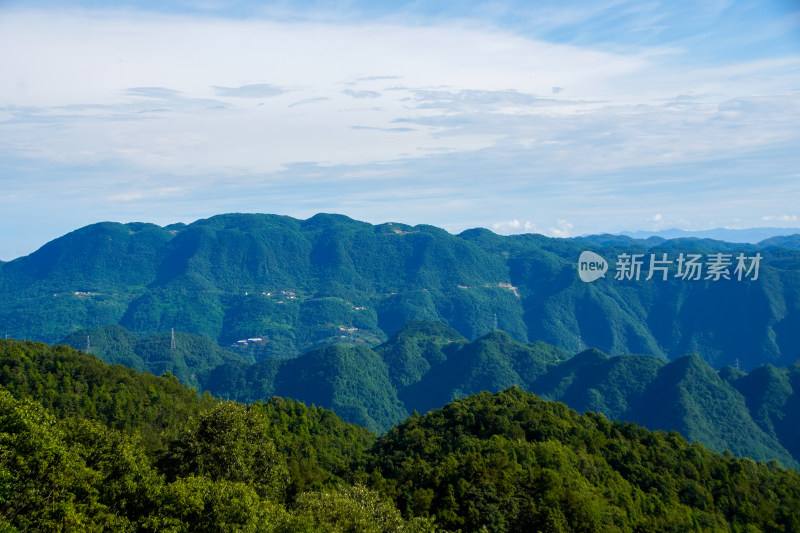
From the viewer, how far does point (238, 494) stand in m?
38.3

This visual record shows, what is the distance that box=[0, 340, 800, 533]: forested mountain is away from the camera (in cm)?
3616

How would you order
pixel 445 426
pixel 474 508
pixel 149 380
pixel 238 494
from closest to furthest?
1. pixel 238 494
2. pixel 474 508
3. pixel 445 426
4. pixel 149 380

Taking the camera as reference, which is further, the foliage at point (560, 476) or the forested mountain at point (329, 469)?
the foliage at point (560, 476)

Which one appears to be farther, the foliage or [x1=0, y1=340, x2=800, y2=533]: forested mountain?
the foliage

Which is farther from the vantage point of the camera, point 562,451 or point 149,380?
point 149,380

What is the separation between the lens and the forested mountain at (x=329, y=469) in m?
36.2

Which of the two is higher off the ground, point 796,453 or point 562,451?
point 562,451

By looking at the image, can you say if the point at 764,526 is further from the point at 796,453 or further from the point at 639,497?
the point at 796,453

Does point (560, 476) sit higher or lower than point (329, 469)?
higher

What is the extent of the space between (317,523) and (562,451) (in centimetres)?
3973

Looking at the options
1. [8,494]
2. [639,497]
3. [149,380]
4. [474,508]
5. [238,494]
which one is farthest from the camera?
[149,380]

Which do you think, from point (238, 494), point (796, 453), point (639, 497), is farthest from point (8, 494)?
point (796, 453)

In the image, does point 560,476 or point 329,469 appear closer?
point 560,476

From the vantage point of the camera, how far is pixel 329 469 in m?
83.1
